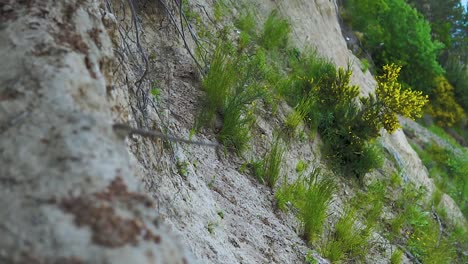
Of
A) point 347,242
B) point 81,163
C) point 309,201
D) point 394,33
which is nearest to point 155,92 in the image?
point 309,201

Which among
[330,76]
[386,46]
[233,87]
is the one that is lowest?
[233,87]

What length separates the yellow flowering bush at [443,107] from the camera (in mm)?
19641

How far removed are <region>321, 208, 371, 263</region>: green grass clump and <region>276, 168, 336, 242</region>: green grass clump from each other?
0.16 m

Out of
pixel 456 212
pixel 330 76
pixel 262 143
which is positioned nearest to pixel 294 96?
pixel 330 76

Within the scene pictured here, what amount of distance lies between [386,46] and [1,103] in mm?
15824

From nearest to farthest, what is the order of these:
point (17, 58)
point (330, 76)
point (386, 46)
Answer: point (17, 58) < point (330, 76) < point (386, 46)

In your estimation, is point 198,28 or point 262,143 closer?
point 262,143

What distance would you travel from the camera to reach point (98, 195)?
116cm

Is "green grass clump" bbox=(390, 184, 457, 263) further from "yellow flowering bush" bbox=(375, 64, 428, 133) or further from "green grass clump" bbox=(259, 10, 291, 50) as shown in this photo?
"green grass clump" bbox=(259, 10, 291, 50)

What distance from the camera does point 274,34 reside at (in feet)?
21.4

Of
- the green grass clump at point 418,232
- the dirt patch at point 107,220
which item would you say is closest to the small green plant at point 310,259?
the green grass clump at point 418,232

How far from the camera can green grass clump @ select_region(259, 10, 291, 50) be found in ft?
20.9

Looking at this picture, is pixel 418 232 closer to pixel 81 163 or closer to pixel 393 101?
pixel 393 101

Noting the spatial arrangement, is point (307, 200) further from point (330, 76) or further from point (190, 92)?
point (330, 76)
